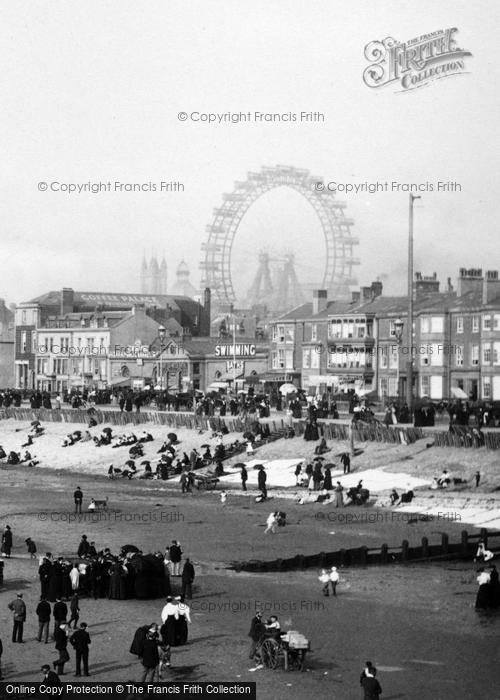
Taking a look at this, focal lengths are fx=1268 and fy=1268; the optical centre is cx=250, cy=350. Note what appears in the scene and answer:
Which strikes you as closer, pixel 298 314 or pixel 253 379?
pixel 253 379

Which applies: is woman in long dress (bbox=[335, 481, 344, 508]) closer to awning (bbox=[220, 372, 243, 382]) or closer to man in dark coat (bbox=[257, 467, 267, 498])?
man in dark coat (bbox=[257, 467, 267, 498])

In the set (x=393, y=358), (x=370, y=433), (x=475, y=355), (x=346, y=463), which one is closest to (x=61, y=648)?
(x=346, y=463)

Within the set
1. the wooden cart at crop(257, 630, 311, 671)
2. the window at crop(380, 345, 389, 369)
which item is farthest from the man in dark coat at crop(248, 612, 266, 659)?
the window at crop(380, 345, 389, 369)

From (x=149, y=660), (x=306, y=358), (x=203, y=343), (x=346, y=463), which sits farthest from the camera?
(x=203, y=343)

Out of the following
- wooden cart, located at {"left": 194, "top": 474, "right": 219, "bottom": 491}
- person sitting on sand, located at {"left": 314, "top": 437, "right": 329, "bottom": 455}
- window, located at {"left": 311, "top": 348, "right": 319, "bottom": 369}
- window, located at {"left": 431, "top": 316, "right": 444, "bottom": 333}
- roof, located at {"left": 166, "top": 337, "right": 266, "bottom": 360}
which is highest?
window, located at {"left": 431, "top": 316, "right": 444, "bottom": 333}

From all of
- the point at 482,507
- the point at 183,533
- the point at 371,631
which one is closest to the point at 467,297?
the point at 482,507

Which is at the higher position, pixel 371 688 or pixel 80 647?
pixel 80 647

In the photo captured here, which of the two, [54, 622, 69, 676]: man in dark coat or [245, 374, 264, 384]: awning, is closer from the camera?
[54, 622, 69, 676]: man in dark coat

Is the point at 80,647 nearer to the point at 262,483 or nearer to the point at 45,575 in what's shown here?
the point at 45,575

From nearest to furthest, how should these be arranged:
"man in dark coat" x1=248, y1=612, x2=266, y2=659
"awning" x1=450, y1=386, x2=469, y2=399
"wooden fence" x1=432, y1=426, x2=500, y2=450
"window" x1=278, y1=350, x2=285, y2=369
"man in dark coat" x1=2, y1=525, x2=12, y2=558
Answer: "man in dark coat" x1=248, y1=612, x2=266, y2=659
"man in dark coat" x1=2, y1=525, x2=12, y2=558
"wooden fence" x1=432, y1=426, x2=500, y2=450
"awning" x1=450, y1=386, x2=469, y2=399
"window" x1=278, y1=350, x2=285, y2=369
